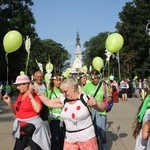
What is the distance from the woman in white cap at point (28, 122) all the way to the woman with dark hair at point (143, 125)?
164cm

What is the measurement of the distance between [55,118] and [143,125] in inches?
140

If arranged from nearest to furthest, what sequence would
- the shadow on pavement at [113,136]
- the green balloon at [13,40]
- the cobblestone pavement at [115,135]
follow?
the green balloon at [13,40]
the cobblestone pavement at [115,135]
the shadow on pavement at [113,136]

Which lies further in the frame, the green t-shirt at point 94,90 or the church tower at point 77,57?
the church tower at point 77,57

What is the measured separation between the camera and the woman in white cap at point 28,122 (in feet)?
21.6

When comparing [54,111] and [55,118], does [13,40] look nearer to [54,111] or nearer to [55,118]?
[54,111]

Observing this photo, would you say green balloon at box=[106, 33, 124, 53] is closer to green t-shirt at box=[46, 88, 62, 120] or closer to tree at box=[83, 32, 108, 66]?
green t-shirt at box=[46, 88, 62, 120]

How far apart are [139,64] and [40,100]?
5600 centimetres

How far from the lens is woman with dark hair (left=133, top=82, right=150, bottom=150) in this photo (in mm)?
5047

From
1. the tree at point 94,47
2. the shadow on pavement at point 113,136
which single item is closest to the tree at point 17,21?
the shadow on pavement at point 113,136

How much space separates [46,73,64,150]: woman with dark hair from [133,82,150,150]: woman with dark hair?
10.3 ft

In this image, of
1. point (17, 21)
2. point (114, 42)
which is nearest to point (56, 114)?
point (114, 42)

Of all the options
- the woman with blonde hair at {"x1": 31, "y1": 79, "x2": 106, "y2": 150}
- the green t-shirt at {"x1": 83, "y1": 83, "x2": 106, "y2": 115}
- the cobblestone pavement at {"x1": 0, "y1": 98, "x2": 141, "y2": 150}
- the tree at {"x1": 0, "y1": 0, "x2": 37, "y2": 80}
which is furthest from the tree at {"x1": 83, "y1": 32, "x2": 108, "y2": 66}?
the woman with blonde hair at {"x1": 31, "y1": 79, "x2": 106, "y2": 150}

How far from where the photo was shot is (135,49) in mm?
59625

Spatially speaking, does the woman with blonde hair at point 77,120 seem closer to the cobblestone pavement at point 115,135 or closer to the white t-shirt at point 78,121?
the white t-shirt at point 78,121
